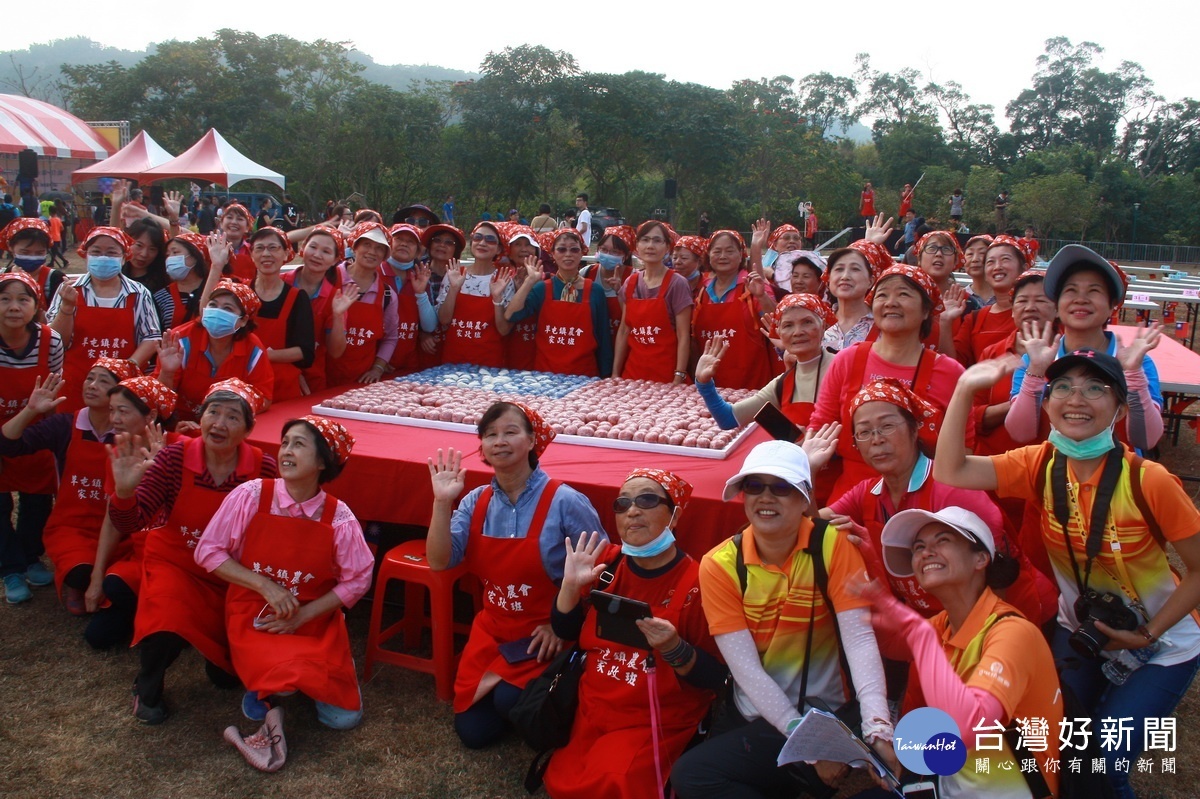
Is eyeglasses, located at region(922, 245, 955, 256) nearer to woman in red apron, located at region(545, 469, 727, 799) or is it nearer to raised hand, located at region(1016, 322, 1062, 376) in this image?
raised hand, located at region(1016, 322, 1062, 376)

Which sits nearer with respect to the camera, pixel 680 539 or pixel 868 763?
pixel 868 763

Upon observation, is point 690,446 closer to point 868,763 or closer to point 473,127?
point 868,763

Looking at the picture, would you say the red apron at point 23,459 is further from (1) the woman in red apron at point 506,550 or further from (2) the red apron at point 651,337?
(2) the red apron at point 651,337

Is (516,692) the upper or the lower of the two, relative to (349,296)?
lower

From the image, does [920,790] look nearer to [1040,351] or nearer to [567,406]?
[1040,351]

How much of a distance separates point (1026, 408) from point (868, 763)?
165cm

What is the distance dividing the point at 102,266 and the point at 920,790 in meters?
4.71

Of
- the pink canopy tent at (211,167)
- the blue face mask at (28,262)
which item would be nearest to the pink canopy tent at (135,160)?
the pink canopy tent at (211,167)

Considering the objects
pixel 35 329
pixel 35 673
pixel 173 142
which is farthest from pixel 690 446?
pixel 173 142


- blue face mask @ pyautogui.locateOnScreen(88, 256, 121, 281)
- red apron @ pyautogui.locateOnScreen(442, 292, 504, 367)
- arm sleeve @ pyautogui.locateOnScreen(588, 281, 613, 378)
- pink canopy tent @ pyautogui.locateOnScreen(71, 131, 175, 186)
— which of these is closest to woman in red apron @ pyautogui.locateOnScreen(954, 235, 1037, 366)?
arm sleeve @ pyautogui.locateOnScreen(588, 281, 613, 378)

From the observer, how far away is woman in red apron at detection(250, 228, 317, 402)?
4.93 meters

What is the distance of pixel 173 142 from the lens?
39.5 meters

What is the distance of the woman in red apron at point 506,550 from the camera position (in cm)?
325

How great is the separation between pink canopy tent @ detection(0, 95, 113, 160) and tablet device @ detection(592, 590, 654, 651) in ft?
91.9
